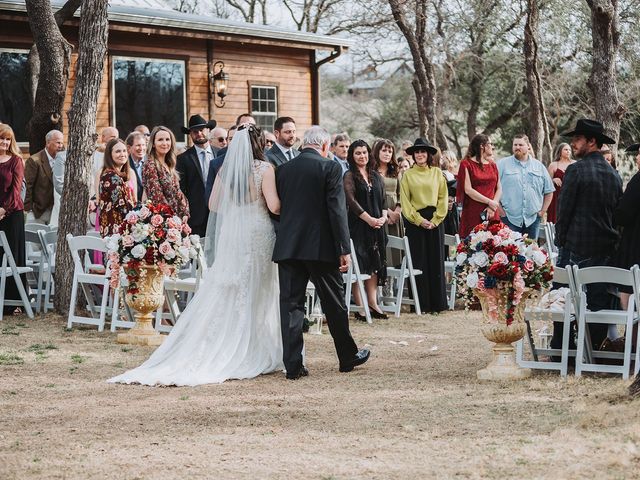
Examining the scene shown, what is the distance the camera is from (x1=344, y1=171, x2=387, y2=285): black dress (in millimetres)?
12844

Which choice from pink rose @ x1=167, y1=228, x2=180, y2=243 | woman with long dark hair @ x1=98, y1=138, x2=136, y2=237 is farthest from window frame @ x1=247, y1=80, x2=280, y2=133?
pink rose @ x1=167, y1=228, x2=180, y2=243

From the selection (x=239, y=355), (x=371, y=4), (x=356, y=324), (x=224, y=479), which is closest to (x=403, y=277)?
(x=356, y=324)

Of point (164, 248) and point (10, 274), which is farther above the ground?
point (164, 248)

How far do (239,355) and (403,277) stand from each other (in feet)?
14.3

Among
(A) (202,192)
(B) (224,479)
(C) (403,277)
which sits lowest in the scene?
(B) (224,479)

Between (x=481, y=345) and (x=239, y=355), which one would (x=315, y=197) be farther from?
(x=481, y=345)

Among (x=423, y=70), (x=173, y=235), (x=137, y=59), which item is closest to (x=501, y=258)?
(x=173, y=235)

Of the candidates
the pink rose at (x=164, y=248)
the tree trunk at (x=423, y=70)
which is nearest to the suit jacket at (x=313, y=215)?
the pink rose at (x=164, y=248)

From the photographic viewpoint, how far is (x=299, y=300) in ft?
29.9

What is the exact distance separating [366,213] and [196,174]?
2199 mm

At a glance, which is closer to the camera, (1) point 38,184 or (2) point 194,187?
(2) point 194,187

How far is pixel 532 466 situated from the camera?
596 centimetres

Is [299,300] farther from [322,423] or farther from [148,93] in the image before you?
[148,93]

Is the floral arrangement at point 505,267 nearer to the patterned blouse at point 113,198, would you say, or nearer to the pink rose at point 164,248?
the pink rose at point 164,248
